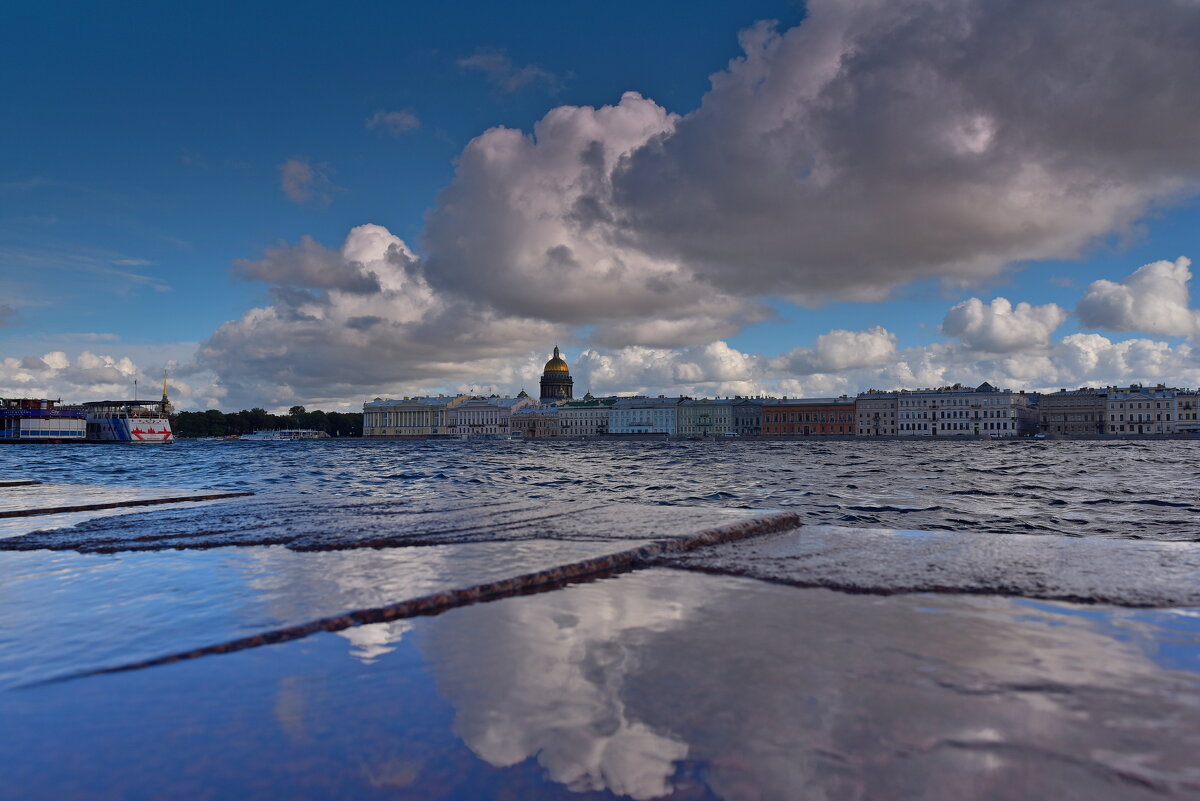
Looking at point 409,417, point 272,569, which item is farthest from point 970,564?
point 409,417

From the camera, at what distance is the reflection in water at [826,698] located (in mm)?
1935

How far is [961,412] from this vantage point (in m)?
124

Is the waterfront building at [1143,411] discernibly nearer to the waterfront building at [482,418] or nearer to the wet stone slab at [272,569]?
the waterfront building at [482,418]

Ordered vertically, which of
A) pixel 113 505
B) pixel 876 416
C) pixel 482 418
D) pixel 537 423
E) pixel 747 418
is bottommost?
pixel 113 505

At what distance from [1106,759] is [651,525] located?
435cm

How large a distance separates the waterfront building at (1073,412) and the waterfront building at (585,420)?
7549 cm

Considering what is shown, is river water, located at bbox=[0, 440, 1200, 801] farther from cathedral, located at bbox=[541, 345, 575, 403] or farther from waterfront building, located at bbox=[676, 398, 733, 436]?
cathedral, located at bbox=[541, 345, 575, 403]

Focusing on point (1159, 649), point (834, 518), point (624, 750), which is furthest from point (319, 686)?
point (834, 518)

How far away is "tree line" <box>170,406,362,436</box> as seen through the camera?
525ft

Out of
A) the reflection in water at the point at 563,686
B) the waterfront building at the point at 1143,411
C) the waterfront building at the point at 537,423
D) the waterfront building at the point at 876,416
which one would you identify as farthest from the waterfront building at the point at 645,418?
the reflection in water at the point at 563,686

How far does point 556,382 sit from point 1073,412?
94576 mm

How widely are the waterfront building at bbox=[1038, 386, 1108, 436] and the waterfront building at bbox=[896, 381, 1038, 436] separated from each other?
3597mm

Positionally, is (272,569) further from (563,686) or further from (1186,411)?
(1186,411)

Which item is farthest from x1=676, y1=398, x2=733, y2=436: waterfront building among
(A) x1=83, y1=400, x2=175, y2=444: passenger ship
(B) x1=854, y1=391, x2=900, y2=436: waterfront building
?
(A) x1=83, y1=400, x2=175, y2=444: passenger ship
